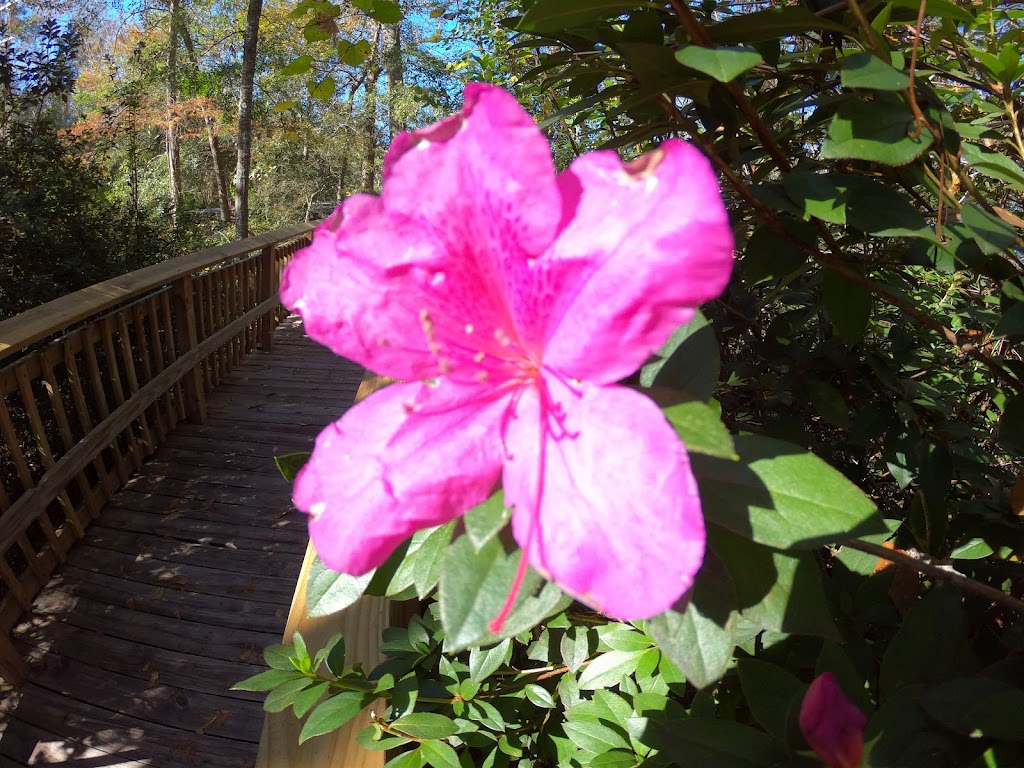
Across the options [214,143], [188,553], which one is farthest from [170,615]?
[214,143]

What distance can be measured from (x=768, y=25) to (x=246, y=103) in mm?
9004

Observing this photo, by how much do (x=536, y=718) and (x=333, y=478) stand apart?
39.1 inches

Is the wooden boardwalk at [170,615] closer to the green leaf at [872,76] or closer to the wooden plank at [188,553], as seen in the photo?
the wooden plank at [188,553]

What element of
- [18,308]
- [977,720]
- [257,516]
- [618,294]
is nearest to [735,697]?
[977,720]

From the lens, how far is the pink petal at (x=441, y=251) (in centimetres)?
47

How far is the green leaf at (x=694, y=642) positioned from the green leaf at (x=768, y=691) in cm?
22

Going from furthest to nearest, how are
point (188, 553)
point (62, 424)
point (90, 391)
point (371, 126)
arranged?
point (371, 126), point (90, 391), point (188, 553), point (62, 424)

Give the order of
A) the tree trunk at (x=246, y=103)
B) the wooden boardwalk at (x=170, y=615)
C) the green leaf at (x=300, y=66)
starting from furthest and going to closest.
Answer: the tree trunk at (x=246, y=103), the wooden boardwalk at (x=170, y=615), the green leaf at (x=300, y=66)

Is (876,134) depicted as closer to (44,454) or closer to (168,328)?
(44,454)

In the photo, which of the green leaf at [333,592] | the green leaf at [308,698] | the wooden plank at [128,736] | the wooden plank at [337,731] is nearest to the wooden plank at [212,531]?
the wooden plank at [128,736]

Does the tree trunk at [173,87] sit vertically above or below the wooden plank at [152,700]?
above

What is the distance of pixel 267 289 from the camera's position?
7.11 metres

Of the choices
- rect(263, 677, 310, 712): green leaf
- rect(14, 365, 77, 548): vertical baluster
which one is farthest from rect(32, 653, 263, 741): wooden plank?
rect(263, 677, 310, 712): green leaf

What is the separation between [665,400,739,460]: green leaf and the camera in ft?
1.42
